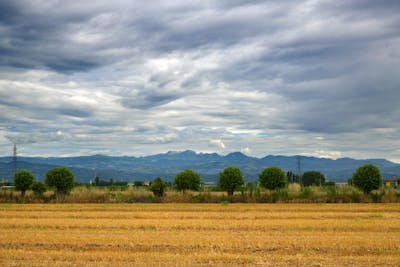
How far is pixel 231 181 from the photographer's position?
6644cm

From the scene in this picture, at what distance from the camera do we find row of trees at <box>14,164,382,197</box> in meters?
63.1

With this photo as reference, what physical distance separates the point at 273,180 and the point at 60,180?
28.6 m

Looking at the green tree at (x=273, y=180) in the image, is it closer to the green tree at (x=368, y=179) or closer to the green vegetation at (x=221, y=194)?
the green vegetation at (x=221, y=194)

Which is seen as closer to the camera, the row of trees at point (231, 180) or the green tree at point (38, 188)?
the row of trees at point (231, 180)

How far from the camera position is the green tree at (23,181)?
68938 millimetres

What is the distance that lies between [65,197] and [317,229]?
4154cm

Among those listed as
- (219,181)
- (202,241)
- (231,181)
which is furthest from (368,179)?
(202,241)

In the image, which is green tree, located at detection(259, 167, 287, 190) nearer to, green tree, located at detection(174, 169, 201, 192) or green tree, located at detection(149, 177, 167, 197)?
green tree, located at detection(174, 169, 201, 192)

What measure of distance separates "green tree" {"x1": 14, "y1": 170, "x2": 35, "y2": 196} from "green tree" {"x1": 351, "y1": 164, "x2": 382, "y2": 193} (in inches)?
1710

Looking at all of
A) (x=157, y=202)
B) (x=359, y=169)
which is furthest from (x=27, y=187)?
(x=359, y=169)

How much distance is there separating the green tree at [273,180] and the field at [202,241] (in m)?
30.5

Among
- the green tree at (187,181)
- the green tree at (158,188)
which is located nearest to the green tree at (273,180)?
the green tree at (187,181)

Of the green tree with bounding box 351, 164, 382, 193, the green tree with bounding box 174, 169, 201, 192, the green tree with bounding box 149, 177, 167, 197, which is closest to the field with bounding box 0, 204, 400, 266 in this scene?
the green tree with bounding box 351, 164, 382, 193

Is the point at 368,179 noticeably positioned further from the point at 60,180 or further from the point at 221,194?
the point at 60,180
